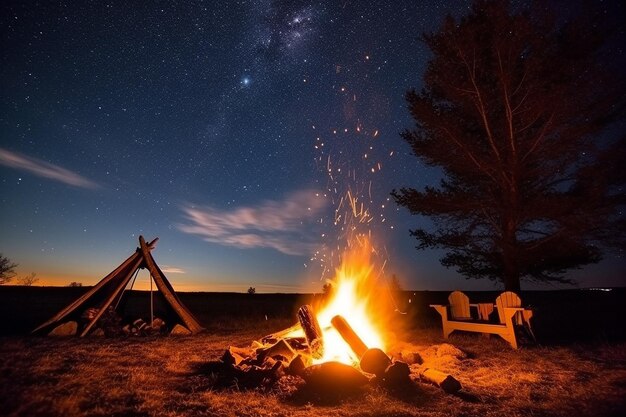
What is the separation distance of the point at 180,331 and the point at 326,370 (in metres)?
6.90

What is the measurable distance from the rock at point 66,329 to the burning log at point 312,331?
6.70m

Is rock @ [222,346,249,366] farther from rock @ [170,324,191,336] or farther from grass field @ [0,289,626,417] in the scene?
rock @ [170,324,191,336]

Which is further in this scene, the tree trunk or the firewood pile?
the tree trunk

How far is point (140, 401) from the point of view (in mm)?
4816

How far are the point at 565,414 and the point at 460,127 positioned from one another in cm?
977

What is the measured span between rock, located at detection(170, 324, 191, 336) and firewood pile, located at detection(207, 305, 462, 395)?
14.2ft

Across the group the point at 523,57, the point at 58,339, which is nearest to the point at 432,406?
the point at 58,339

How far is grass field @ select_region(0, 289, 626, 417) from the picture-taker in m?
4.56

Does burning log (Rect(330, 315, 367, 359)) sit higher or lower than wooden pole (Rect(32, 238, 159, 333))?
lower

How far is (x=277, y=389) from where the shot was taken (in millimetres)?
5438

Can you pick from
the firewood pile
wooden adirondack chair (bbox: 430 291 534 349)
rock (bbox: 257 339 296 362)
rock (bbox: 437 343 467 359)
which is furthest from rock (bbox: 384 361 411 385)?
wooden adirondack chair (bbox: 430 291 534 349)

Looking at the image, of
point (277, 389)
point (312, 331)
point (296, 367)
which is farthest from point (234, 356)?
point (312, 331)

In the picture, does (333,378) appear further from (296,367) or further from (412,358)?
(412,358)

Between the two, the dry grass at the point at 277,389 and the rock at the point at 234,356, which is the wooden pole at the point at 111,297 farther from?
the rock at the point at 234,356
